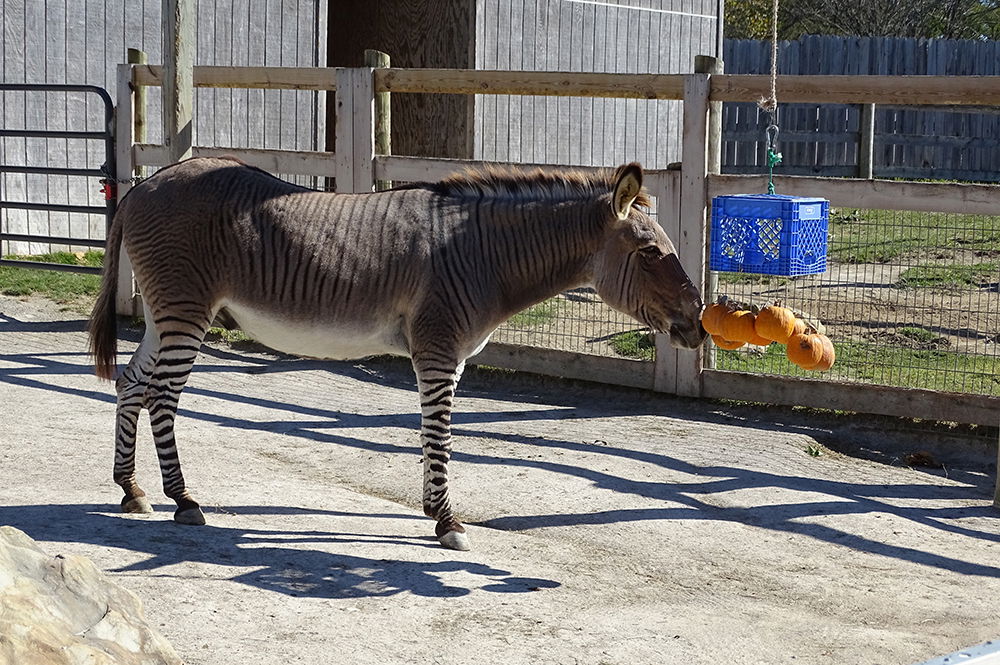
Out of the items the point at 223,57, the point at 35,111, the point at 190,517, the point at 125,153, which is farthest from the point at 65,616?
the point at 223,57

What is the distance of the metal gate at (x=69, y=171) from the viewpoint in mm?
11500

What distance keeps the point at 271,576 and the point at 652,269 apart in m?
2.21

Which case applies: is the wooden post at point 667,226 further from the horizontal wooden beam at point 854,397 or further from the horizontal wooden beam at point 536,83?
the horizontal wooden beam at point 536,83

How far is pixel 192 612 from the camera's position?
16.0 feet

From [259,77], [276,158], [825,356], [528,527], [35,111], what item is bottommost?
[528,527]

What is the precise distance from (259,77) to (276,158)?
2.17ft

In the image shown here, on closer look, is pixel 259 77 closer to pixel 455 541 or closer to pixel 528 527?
pixel 528 527

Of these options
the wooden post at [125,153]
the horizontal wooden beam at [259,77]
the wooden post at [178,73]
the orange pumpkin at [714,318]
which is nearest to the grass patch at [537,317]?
the horizontal wooden beam at [259,77]

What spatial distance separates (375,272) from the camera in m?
6.14

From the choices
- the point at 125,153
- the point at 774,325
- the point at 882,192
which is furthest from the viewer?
the point at 125,153

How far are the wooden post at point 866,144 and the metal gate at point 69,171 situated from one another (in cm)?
1311

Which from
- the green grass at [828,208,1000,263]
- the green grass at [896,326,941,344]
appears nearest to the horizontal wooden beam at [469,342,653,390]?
Answer: the green grass at [828,208,1000,263]

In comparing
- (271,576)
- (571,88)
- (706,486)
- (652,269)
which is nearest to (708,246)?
(571,88)

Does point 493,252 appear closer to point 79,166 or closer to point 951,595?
point 951,595
